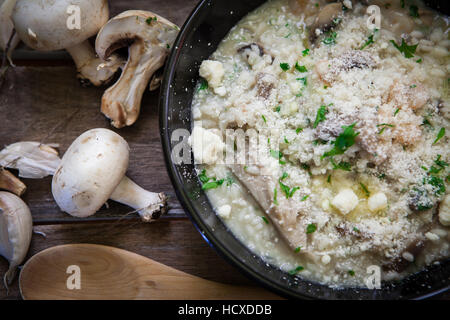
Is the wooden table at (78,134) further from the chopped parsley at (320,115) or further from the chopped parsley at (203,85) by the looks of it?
the chopped parsley at (320,115)

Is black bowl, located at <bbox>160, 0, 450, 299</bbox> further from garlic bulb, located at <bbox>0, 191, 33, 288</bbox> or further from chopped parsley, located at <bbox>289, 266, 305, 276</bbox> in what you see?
garlic bulb, located at <bbox>0, 191, 33, 288</bbox>

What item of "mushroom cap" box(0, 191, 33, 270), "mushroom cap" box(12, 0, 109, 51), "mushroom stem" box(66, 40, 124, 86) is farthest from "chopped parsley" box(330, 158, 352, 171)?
"mushroom cap" box(0, 191, 33, 270)

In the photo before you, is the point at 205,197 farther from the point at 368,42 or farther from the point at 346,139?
the point at 368,42

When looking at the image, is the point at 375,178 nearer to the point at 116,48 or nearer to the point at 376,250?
the point at 376,250

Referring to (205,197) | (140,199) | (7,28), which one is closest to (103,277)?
(140,199)

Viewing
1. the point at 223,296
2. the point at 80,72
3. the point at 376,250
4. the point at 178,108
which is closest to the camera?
the point at 376,250

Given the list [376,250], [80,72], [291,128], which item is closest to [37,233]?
[80,72]
